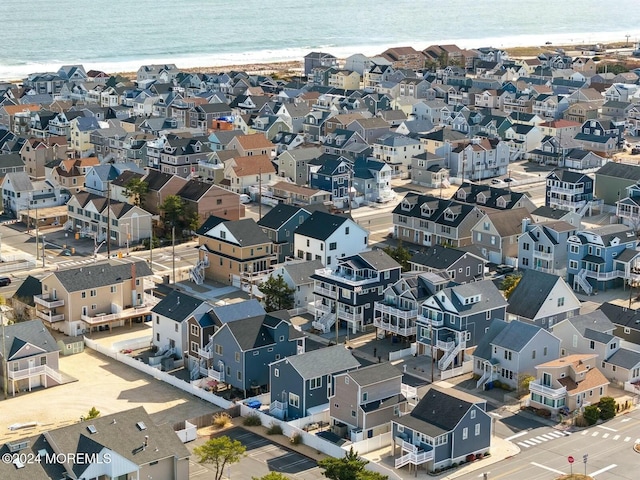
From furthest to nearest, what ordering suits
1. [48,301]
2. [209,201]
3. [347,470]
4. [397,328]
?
[209,201] → [48,301] → [397,328] → [347,470]

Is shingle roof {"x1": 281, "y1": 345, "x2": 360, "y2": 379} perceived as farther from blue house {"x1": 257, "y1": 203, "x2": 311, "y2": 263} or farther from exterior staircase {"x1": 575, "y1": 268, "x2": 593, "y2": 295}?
exterior staircase {"x1": 575, "y1": 268, "x2": 593, "y2": 295}

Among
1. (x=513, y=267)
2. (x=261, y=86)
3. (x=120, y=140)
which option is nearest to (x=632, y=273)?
(x=513, y=267)

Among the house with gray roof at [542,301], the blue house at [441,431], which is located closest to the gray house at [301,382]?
the blue house at [441,431]

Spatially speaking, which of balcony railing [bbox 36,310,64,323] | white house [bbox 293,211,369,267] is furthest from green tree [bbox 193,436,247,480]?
white house [bbox 293,211,369,267]

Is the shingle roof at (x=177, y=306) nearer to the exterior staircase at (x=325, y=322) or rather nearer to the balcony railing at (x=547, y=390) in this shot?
the exterior staircase at (x=325, y=322)

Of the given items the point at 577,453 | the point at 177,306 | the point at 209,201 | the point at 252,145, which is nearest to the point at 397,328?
the point at 177,306

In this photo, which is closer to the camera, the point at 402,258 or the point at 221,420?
the point at 221,420

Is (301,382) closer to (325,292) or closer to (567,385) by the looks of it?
(567,385)

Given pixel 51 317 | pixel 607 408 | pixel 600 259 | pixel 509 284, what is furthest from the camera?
pixel 600 259

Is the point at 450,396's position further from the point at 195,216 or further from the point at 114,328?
the point at 195,216
